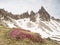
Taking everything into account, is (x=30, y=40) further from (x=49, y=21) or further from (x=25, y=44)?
(x=49, y=21)

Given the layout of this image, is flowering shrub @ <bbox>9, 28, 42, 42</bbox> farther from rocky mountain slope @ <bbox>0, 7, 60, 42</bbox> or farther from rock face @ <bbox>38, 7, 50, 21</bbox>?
rock face @ <bbox>38, 7, 50, 21</bbox>

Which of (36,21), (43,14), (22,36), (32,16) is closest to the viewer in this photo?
(22,36)

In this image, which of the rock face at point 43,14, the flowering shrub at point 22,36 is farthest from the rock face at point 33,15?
the flowering shrub at point 22,36

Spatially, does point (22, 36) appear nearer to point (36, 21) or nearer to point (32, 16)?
point (32, 16)

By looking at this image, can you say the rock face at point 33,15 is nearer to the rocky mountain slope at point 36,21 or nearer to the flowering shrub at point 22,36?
the rocky mountain slope at point 36,21

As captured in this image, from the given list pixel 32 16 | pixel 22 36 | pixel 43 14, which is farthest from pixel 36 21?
pixel 22 36

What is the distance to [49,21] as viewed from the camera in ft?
599

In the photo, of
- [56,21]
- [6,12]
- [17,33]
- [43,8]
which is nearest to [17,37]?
[17,33]

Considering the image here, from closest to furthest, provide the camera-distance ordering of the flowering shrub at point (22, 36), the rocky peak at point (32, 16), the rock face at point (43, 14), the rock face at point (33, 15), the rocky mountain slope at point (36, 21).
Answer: the flowering shrub at point (22, 36), the rocky mountain slope at point (36, 21), the rock face at point (33, 15), the rock face at point (43, 14), the rocky peak at point (32, 16)

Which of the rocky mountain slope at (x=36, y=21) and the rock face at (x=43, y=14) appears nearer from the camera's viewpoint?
the rocky mountain slope at (x=36, y=21)

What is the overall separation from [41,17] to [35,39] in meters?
147

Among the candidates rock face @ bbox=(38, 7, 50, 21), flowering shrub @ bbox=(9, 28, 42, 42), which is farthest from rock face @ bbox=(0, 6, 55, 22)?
flowering shrub @ bbox=(9, 28, 42, 42)

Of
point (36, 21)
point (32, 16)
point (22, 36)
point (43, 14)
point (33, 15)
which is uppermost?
point (22, 36)

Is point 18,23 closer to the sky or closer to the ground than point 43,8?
closer to the ground
